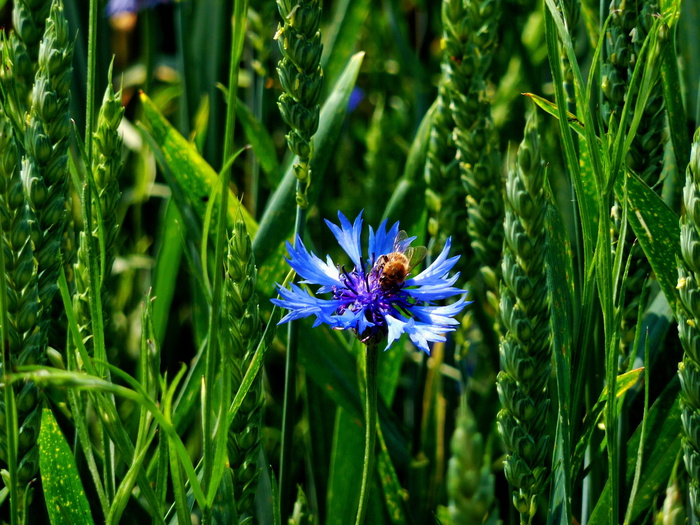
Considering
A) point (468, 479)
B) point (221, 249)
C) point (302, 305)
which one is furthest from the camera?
point (302, 305)

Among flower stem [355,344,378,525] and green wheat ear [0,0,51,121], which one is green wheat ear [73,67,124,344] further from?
flower stem [355,344,378,525]

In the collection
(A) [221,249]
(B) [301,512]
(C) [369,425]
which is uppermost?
(A) [221,249]

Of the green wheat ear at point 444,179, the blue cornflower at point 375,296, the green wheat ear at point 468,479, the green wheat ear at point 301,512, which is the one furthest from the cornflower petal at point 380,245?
the green wheat ear at point 468,479


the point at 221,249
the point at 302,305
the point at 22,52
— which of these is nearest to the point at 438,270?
the point at 302,305

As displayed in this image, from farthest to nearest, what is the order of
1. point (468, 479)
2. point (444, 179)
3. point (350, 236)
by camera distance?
point (444, 179), point (350, 236), point (468, 479)

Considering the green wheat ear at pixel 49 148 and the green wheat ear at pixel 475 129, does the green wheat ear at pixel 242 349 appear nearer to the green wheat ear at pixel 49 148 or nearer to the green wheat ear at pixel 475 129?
the green wheat ear at pixel 49 148

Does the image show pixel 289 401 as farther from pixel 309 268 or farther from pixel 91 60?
pixel 91 60
